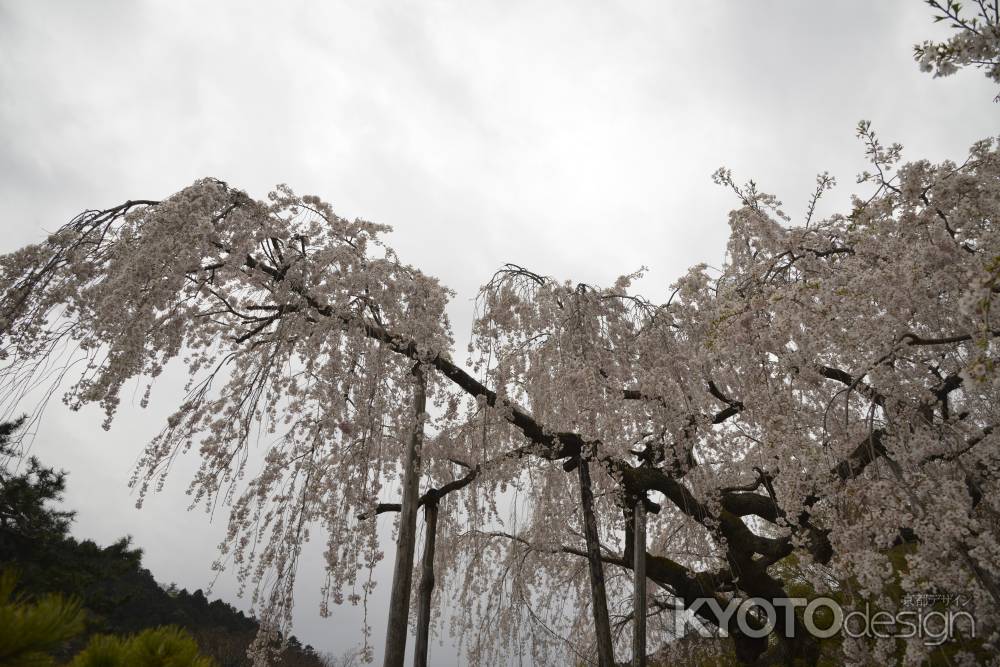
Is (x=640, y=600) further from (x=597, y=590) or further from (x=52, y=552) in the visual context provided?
(x=52, y=552)

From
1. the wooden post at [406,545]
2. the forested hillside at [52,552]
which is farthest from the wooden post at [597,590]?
the forested hillside at [52,552]

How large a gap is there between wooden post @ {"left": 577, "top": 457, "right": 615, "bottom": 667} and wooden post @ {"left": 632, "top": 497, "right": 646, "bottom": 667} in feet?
0.83

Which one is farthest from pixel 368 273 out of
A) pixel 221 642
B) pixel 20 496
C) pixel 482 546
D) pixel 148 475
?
pixel 221 642

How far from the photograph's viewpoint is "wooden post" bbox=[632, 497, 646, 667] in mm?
4801

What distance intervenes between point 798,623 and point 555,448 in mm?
4755

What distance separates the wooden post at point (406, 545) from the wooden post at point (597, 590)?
1937 millimetres

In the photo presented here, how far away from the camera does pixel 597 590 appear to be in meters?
4.84

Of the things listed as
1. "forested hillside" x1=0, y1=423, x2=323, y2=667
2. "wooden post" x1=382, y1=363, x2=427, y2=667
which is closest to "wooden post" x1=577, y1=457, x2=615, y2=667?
"wooden post" x1=382, y1=363, x2=427, y2=667

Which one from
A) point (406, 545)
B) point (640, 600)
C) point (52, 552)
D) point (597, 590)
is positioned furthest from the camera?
point (52, 552)

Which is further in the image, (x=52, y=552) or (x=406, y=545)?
(x=52, y=552)

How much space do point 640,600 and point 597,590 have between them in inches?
20.6

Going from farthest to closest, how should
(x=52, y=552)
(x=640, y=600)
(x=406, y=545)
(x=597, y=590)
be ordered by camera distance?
1. (x=52, y=552)
2. (x=406, y=545)
3. (x=640, y=600)
4. (x=597, y=590)

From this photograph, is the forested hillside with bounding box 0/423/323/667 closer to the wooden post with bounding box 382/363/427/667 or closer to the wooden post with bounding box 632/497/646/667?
the wooden post with bounding box 382/363/427/667

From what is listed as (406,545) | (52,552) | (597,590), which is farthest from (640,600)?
(52,552)
